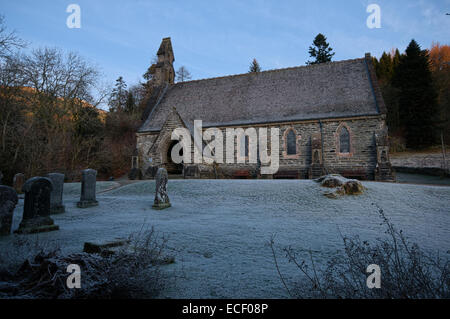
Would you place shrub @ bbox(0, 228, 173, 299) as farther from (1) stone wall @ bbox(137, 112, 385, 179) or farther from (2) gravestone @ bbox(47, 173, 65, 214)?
(1) stone wall @ bbox(137, 112, 385, 179)

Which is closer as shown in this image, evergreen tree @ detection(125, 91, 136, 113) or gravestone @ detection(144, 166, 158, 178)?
gravestone @ detection(144, 166, 158, 178)

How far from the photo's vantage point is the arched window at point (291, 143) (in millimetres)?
19047

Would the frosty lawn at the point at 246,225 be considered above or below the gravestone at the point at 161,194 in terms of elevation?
below

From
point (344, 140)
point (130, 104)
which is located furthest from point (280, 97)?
point (130, 104)

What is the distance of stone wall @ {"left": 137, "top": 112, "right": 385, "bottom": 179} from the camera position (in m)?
17.2

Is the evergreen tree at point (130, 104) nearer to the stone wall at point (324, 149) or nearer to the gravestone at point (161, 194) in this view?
Result: the stone wall at point (324, 149)

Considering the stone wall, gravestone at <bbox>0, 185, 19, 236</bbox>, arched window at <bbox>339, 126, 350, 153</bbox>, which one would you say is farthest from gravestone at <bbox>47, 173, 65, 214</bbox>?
arched window at <bbox>339, 126, 350, 153</bbox>

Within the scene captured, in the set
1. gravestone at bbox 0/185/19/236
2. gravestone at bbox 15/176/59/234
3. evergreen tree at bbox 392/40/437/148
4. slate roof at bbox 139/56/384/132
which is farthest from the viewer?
evergreen tree at bbox 392/40/437/148

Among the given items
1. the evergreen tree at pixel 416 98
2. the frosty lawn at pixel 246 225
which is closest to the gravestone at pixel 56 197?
the frosty lawn at pixel 246 225

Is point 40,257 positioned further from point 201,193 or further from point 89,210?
point 201,193

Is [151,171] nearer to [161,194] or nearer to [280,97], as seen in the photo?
[161,194]

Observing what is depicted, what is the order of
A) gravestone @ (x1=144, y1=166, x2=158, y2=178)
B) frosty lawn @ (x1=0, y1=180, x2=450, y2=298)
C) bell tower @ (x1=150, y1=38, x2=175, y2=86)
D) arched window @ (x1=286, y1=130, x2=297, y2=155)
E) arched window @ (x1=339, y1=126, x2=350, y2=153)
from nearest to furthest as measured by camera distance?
frosty lawn @ (x1=0, y1=180, x2=450, y2=298), arched window @ (x1=339, y1=126, x2=350, y2=153), gravestone @ (x1=144, y1=166, x2=158, y2=178), arched window @ (x1=286, y1=130, x2=297, y2=155), bell tower @ (x1=150, y1=38, x2=175, y2=86)

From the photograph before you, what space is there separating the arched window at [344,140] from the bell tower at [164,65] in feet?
62.7
